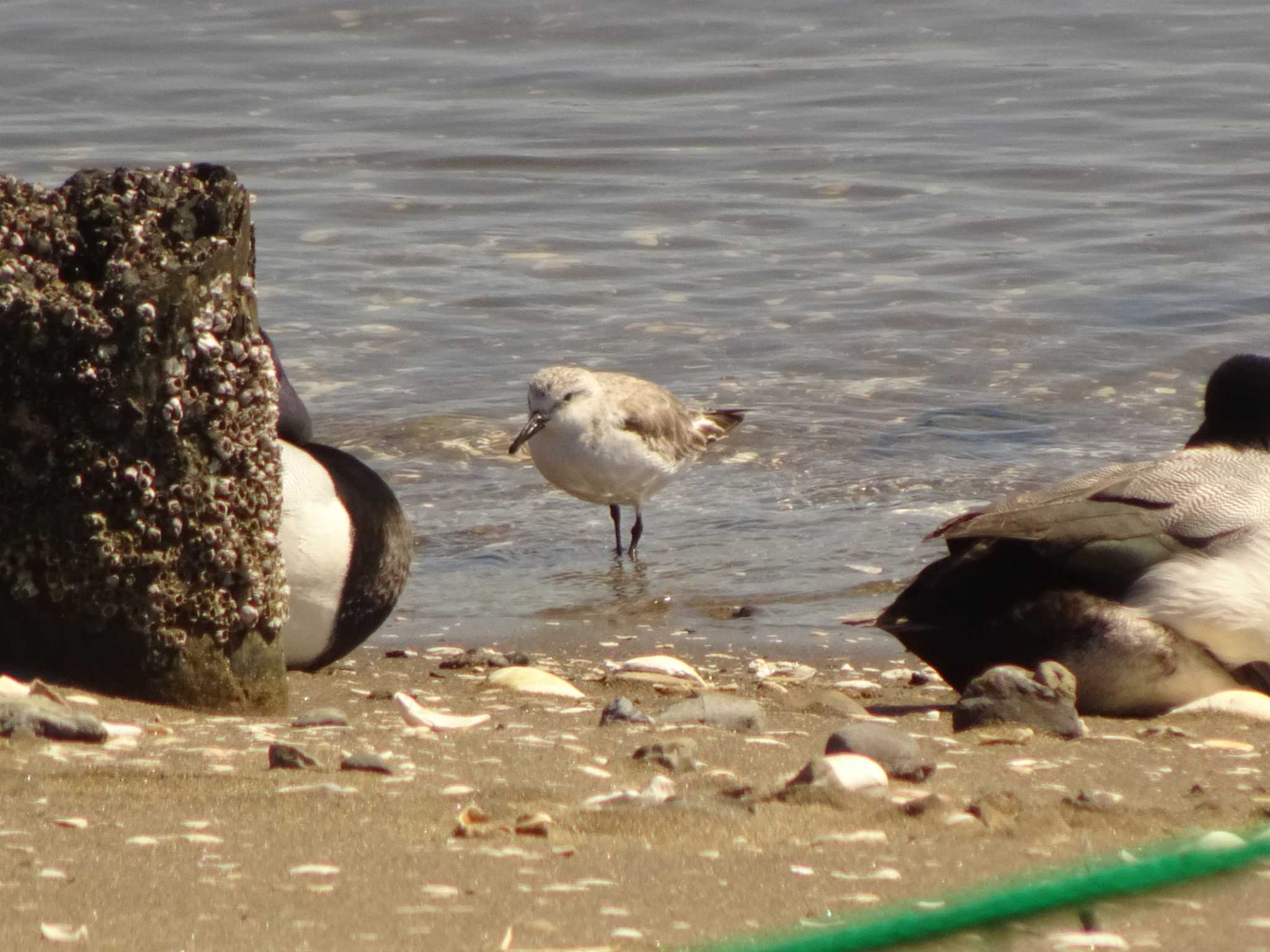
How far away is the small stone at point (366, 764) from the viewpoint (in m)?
3.53

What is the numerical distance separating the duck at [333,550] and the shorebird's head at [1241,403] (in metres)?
2.28

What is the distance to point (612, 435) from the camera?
27.9 ft

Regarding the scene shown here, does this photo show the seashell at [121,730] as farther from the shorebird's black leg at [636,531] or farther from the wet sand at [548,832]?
the shorebird's black leg at [636,531]

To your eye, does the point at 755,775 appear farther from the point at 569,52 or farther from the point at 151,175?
the point at 569,52

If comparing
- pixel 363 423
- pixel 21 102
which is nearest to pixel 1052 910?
pixel 363 423

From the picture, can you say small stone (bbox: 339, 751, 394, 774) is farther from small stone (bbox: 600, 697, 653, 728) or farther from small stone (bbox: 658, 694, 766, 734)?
small stone (bbox: 658, 694, 766, 734)

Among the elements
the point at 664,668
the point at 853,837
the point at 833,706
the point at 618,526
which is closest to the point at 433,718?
the point at 833,706

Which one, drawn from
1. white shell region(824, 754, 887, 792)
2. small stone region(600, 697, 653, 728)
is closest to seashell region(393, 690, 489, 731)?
small stone region(600, 697, 653, 728)

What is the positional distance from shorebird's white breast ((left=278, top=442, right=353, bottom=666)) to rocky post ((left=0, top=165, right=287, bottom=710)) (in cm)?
61

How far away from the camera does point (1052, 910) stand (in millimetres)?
1450

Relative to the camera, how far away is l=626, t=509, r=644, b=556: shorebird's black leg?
7.83 m

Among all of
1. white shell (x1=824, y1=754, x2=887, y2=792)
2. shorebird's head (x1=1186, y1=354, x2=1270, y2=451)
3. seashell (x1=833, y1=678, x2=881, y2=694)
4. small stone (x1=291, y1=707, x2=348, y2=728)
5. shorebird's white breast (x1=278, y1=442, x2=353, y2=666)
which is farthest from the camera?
seashell (x1=833, y1=678, x2=881, y2=694)

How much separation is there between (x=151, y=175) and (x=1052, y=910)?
3335 millimetres

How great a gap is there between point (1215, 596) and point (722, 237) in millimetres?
8472
